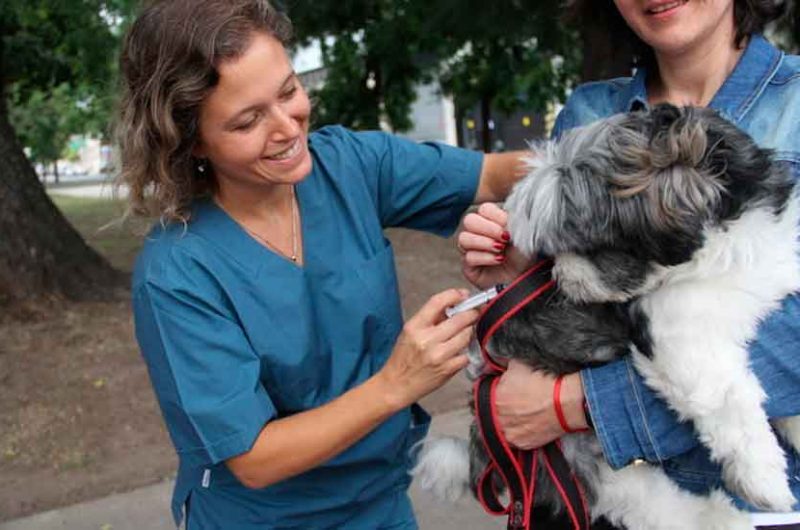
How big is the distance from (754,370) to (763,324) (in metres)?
0.10

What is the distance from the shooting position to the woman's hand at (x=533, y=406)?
6.16 ft

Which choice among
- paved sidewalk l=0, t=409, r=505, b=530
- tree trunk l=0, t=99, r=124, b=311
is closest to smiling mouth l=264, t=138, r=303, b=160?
paved sidewalk l=0, t=409, r=505, b=530

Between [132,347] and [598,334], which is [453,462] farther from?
[132,347]

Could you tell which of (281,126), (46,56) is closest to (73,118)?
(46,56)

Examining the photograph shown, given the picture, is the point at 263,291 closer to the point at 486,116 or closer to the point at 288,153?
the point at 288,153

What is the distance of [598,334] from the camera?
1934 mm

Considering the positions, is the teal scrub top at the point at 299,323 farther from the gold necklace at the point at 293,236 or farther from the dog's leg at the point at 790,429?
the dog's leg at the point at 790,429

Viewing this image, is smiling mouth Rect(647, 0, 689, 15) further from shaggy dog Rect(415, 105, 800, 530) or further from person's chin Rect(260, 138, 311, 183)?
person's chin Rect(260, 138, 311, 183)

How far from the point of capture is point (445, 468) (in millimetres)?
2248

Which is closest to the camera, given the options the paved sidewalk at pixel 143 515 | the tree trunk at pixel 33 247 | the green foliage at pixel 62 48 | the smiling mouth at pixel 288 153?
the smiling mouth at pixel 288 153

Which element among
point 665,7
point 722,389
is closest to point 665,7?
point 665,7

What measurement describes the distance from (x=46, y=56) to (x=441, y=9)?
28.3 feet

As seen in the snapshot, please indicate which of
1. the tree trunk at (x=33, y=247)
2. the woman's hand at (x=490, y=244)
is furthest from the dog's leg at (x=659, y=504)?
the tree trunk at (x=33, y=247)

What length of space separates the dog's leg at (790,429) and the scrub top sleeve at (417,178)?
104 centimetres
